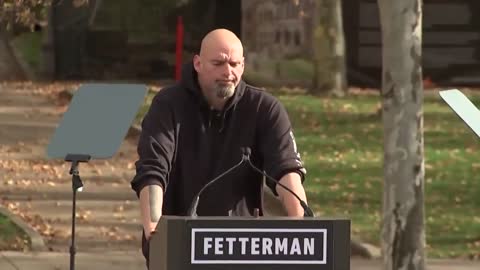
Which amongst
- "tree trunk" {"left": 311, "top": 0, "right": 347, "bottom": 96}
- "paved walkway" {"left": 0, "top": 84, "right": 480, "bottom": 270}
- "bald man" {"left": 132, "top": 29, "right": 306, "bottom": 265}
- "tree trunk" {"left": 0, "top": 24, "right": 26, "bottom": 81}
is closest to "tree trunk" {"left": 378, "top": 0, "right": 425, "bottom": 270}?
"paved walkway" {"left": 0, "top": 84, "right": 480, "bottom": 270}

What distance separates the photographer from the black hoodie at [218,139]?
20.4 feet

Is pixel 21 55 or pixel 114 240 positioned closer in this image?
pixel 114 240

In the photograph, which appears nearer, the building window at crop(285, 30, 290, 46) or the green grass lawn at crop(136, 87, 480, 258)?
the green grass lawn at crop(136, 87, 480, 258)

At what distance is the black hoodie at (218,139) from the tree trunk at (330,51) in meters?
20.8

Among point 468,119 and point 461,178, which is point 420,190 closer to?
point 468,119

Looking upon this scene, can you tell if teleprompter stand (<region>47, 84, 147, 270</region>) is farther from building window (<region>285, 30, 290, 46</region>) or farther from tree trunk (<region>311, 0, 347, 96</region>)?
building window (<region>285, 30, 290, 46</region>)

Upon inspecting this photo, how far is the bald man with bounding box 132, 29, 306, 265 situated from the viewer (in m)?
6.18

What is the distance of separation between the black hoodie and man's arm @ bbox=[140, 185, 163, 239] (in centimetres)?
19

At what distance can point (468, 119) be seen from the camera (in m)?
6.00

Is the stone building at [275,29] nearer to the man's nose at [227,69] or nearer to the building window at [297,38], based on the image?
the building window at [297,38]

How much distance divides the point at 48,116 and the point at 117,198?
8.05 meters

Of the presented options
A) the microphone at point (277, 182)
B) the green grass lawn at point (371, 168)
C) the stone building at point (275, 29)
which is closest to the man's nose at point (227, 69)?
the microphone at point (277, 182)

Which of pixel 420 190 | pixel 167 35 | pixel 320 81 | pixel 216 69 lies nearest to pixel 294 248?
pixel 216 69

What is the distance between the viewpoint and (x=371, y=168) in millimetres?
18172
